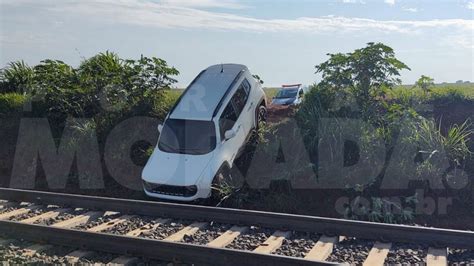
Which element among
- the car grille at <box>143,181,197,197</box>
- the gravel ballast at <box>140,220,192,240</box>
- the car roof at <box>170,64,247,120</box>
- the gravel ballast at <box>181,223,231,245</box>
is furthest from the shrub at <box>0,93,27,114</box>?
the gravel ballast at <box>181,223,231,245</box>

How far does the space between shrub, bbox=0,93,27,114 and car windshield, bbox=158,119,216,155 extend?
684 centimetres

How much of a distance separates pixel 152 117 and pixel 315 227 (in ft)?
24.2

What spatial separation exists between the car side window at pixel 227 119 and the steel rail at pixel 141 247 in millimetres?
4145

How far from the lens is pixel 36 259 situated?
19.6ft

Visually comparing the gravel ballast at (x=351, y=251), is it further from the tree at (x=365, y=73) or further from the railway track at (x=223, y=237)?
the tree at (x=365, y=73)

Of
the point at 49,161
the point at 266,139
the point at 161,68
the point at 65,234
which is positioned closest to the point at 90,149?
the point at 49,161

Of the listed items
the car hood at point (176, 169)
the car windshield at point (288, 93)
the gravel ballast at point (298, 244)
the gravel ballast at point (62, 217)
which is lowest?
the gravel ballast at point (62, 217)

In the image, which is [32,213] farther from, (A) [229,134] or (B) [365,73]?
(B) [365,73]

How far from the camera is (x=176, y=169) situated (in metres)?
9.34

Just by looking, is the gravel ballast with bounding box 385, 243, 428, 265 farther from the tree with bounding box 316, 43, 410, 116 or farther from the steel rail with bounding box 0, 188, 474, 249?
the tree with bounding box 316, 43, 410, 116

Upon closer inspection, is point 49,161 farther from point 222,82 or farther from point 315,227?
point 315,227

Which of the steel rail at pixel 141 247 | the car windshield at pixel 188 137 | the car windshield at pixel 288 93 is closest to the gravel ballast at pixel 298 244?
the steel rail at pixel 141 247

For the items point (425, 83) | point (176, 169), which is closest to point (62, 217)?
point (176, 169)

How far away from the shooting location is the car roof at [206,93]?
1025 centimetres
